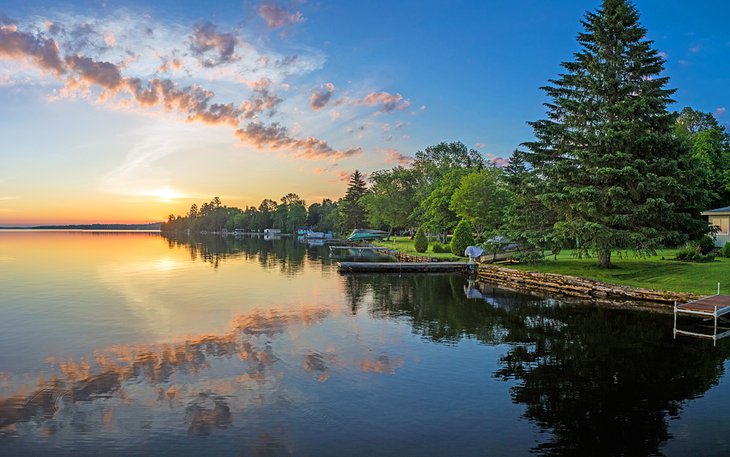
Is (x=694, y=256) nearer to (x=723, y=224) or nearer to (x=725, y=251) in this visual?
(x=725, y=251)

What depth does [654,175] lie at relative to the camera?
31188mm

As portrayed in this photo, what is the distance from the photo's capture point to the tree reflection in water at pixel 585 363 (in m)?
11.1

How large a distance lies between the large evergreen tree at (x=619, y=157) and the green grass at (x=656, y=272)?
5.70 ft

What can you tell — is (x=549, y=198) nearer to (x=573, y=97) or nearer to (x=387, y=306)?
(x=573, y=97)

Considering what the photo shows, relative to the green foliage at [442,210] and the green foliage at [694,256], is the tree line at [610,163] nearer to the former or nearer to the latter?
the green foliage at [694,256]

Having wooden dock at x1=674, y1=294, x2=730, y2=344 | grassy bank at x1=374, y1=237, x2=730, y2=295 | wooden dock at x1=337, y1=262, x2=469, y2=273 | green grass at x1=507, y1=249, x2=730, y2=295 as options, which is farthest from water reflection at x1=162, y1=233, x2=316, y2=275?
wooden dock at x1=674, y1=294, x2=730, y2=344

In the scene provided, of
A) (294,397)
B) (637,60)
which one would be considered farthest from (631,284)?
(294,397)

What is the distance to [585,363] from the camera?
16281mm

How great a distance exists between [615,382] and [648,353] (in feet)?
13.5

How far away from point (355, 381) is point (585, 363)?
811cm

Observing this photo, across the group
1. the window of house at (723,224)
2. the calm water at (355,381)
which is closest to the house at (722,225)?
the window of house at (723,224)

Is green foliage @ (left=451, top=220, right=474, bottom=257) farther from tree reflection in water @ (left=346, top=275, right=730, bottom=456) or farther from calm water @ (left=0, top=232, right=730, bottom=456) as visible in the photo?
calm water @ (left=0, top=232, right=730, bottom=456)

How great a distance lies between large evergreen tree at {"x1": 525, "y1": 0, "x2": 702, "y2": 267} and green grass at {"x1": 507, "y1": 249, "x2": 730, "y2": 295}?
1.74 m

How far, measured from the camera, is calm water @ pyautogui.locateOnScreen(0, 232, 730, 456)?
1059cm
